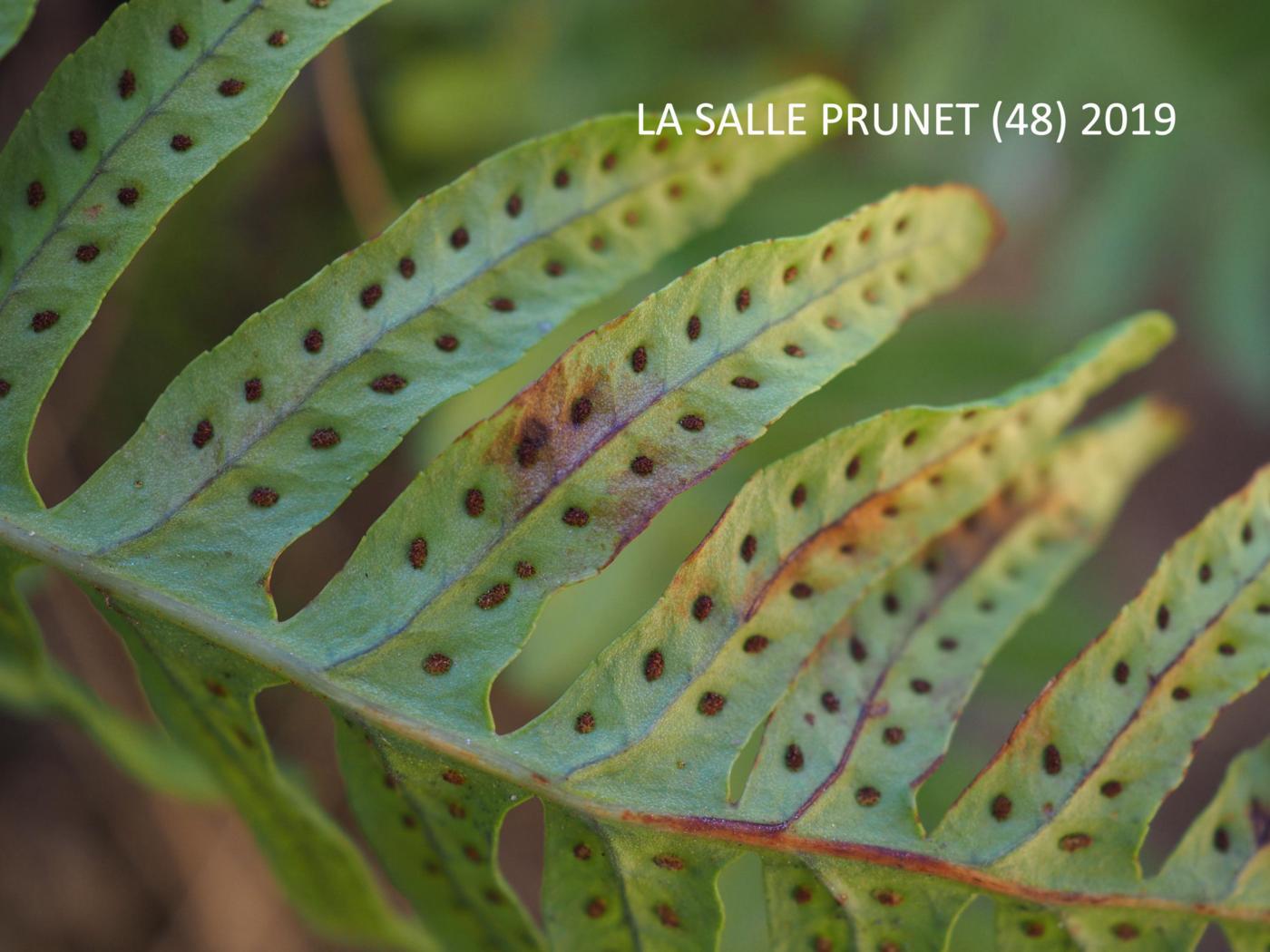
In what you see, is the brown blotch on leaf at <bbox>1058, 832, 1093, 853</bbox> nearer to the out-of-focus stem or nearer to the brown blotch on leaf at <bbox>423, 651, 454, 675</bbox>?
the brown blotch on leaf at <bbox>423, 651, 454, 675</bbox>

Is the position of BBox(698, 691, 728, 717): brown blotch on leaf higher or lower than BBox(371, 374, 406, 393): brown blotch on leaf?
lower

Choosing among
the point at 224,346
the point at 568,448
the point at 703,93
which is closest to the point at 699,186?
the point at 568,448

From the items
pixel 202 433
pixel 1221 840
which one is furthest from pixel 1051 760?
pixel 202 433

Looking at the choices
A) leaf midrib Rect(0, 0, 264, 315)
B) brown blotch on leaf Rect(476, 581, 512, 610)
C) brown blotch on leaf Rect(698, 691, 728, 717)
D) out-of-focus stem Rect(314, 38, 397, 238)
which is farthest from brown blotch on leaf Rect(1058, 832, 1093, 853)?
out-of-focus stem Rect(314, 38, 397, 238)

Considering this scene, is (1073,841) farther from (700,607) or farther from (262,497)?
(262,497)

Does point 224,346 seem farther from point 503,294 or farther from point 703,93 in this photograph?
point 703,93

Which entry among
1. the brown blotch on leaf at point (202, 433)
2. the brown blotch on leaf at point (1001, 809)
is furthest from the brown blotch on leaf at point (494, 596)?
the brown blotch on leaf at point (1001, 809)

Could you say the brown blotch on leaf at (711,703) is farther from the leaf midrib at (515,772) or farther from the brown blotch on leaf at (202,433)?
the brown blotch on leaf at (202,433)
